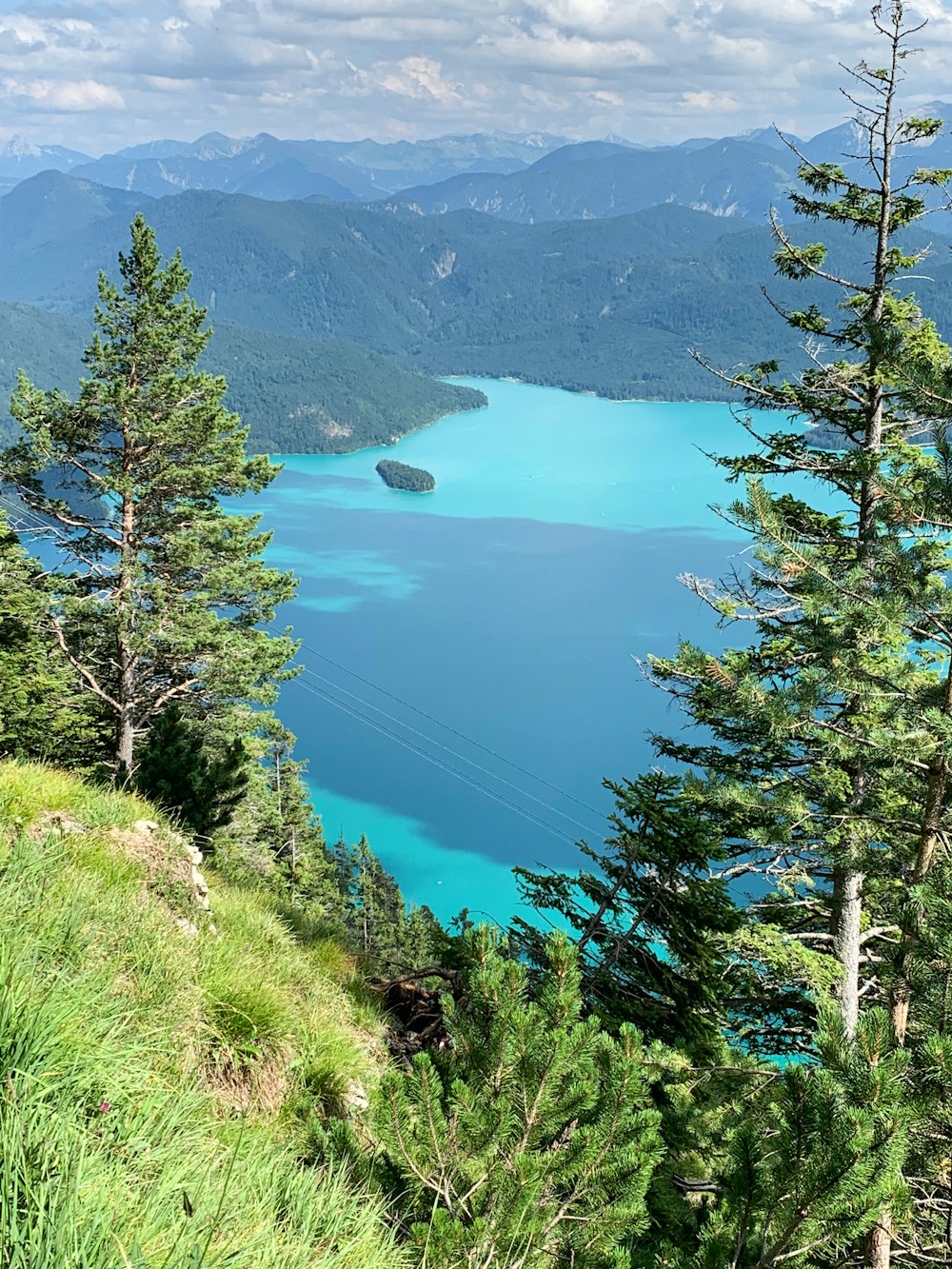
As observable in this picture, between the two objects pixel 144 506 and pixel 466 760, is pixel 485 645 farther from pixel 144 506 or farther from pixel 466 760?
pixel 144 506

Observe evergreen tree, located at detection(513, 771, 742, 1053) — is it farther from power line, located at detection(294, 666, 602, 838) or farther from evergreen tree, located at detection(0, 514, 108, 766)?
power line, located at detection(294, 666, 602, 838)

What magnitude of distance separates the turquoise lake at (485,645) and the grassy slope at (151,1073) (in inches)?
261

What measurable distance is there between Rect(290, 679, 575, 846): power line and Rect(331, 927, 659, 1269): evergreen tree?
36669 millimetres

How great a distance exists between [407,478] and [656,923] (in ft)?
365

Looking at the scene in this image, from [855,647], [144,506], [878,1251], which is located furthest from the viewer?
[144,506]

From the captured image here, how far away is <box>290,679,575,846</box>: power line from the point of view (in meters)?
42.6

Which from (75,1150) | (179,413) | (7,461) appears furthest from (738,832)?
(7,461)

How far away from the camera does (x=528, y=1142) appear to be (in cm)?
225

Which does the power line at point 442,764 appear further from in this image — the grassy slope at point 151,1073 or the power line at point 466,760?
the grassy slope at point 151,1073

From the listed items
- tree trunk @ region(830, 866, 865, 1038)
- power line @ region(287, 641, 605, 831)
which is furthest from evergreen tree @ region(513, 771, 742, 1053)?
power line @ region(287, 641, 605, 831)

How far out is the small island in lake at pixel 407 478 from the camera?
111 metres

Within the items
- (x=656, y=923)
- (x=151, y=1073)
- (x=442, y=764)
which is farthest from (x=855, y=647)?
(x=442, y=764)

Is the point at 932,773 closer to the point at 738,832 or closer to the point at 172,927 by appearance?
the point at 738,832

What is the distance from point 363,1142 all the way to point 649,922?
1.92 m
